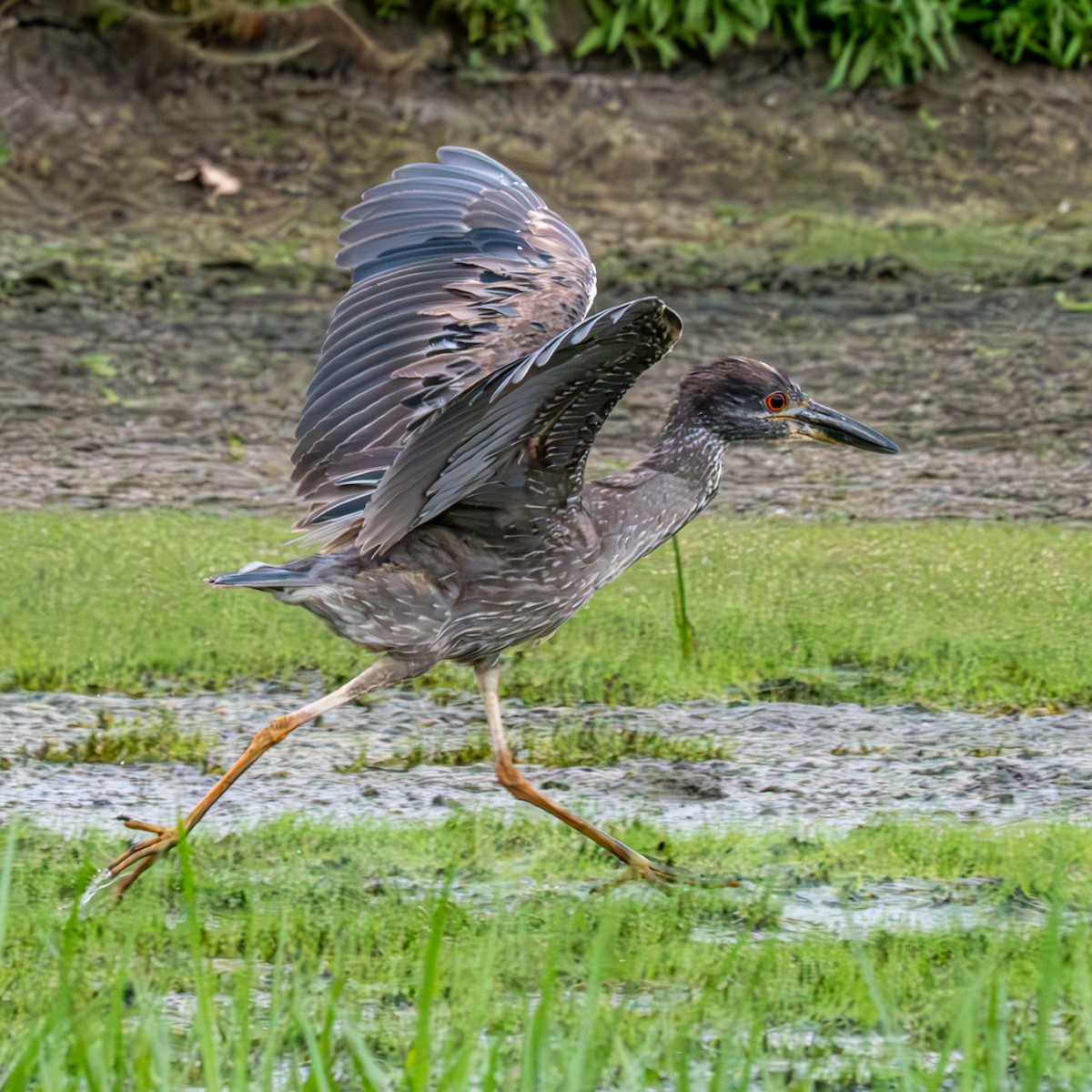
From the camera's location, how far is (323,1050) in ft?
9.39

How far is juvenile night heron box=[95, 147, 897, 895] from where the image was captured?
444 cm

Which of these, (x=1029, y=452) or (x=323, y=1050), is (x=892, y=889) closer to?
(x=323, y=1050)

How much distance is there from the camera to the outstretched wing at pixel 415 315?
5129mm

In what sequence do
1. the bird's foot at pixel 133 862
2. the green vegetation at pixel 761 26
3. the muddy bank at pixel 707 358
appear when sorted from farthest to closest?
the green vegetation at pixel 761 26 < the muddy bank at pixel 707 358 < the bird's foot at pixel 133 862

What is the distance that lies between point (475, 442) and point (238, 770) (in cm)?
93

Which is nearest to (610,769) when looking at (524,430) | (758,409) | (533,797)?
(533,797)

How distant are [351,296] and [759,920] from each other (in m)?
2.06

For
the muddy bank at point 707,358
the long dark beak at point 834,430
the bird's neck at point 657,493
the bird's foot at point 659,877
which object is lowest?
the muddy bank at point 707,358

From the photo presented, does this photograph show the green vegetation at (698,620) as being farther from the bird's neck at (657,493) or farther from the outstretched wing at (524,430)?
the outstretched wing at (524,430)

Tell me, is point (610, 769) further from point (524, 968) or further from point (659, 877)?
point (524, 968)

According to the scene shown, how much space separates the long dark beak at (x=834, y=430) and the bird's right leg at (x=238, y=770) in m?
1.17

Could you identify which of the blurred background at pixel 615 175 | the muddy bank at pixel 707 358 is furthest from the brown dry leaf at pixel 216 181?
the muddy bank at pixel 707 358

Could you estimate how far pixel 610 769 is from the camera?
18.2ft

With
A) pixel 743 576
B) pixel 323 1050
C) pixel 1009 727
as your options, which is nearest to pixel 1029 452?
pixel 743 576
